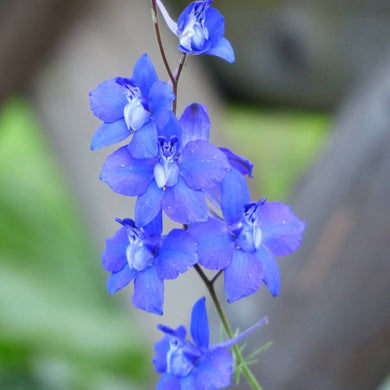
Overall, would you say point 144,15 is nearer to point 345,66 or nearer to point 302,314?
point 345,66

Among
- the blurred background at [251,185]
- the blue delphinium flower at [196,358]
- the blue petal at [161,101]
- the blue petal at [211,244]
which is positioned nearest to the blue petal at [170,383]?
the blue delphinium flower at [196,358]

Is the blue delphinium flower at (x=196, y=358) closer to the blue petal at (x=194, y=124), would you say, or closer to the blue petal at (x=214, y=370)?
the blue petal at (x=214, y=370)

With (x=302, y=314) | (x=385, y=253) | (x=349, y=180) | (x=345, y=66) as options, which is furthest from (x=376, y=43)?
(x=302, y=314)

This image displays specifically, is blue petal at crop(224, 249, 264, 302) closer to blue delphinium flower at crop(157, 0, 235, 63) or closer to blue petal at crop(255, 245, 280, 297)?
blue petal at crop(255, 245, 280, 297)

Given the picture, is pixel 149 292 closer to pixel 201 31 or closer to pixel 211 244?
pixel 211 244

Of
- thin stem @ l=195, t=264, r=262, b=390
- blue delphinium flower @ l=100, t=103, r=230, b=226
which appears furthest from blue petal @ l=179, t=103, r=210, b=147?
thin stem @ l=195, t=264, r=262, b=390

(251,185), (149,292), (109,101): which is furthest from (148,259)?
(251,185)
